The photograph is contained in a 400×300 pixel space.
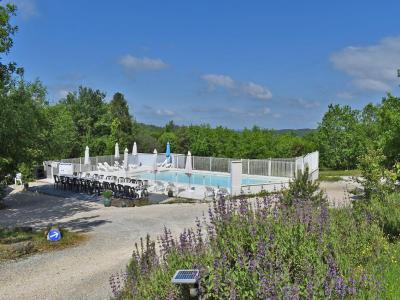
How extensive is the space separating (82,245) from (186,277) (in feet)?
24.0

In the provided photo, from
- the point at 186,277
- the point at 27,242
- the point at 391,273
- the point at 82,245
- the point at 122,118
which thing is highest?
the point at 122,118

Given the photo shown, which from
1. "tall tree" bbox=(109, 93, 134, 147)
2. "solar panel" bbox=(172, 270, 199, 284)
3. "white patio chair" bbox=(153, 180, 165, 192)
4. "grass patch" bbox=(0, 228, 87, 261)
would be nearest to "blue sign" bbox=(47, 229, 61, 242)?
"grass patch" bbox=(0, 228, 87, 261)

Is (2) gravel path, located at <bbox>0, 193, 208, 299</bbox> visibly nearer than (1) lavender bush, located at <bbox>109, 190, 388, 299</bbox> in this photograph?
No

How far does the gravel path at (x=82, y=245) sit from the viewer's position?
744 cm

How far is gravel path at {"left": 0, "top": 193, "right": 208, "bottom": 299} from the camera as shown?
7441 mm

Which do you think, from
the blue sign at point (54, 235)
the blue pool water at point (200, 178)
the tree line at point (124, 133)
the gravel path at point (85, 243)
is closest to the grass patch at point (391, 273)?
the gravel path at point (85, 243)

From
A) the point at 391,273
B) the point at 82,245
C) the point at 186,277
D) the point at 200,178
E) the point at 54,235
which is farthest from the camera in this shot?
the point at 200,178

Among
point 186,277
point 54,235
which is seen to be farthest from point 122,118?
point 186,277

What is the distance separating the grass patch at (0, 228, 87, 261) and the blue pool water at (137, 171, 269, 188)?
1456cm

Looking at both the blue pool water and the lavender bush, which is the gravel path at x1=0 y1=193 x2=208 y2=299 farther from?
the blue pool water

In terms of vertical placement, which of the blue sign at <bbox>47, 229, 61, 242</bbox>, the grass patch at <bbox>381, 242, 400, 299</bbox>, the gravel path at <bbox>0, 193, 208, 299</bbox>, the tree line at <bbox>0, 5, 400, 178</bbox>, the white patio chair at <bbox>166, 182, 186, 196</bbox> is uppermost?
the tree line at <bbox>0, 5, 400, 178</bbox>

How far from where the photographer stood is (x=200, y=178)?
27891 mm

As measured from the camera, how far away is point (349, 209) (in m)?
7.55

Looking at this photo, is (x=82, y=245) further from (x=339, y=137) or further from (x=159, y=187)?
(x=339, y=137)
